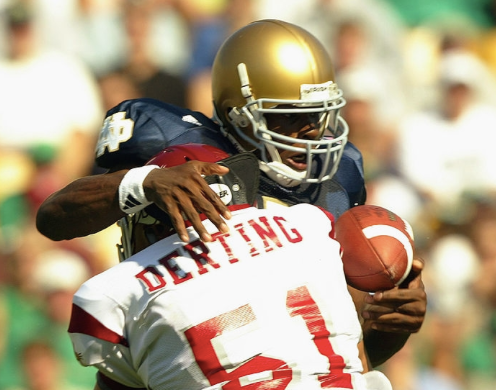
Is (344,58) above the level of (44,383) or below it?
above

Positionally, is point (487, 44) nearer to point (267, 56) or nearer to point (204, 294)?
point (267, 56)

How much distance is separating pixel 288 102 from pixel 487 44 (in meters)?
3.84

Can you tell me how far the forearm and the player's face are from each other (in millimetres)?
471

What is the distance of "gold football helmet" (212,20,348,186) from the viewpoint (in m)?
2.42

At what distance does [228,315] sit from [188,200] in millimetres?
269

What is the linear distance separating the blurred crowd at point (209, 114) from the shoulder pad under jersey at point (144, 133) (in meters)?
1.99

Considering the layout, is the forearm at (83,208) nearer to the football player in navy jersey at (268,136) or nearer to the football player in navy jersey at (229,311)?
the football player in navy jersey at (268,136)

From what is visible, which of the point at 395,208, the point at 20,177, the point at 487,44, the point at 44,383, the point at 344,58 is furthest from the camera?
the point at 487,44

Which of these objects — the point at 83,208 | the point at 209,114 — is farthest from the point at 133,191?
the point at 209,114

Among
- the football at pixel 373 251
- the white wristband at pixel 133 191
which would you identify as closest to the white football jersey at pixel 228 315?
the white wristband at pixel 133 191

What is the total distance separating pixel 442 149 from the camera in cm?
534

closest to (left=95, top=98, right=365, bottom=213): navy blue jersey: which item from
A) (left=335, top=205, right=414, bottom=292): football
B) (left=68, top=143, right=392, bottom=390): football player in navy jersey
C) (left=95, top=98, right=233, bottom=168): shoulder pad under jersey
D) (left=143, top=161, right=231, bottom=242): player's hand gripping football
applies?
(left=95, top=98, right=233, bottom=168): shoulder pad under jersey

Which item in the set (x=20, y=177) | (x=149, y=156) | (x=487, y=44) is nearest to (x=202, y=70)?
(x=20, y=177)

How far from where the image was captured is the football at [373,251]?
2.30m
